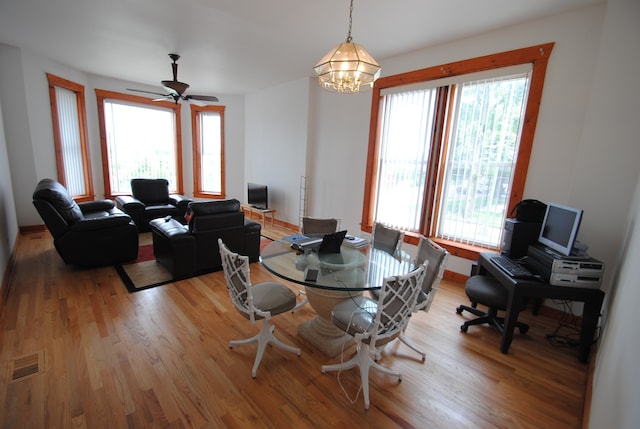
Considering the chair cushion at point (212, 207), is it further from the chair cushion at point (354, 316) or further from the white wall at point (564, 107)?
the white wall at point (564, 107)

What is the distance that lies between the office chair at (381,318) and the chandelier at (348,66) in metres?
1.33

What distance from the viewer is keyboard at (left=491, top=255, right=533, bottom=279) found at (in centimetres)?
218

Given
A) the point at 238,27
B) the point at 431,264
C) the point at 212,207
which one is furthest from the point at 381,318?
the point at 238,27

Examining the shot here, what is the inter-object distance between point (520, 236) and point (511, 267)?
1.31 ft

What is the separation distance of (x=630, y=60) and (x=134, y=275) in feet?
17.2

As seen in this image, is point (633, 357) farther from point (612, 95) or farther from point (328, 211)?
point (328, 211)

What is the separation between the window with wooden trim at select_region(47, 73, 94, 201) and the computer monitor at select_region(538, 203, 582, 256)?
23.0 ft

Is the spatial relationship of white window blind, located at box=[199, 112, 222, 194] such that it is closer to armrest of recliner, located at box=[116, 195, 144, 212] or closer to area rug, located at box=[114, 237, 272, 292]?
armrest of recliner, located at box=[116, 195, 144, 212]

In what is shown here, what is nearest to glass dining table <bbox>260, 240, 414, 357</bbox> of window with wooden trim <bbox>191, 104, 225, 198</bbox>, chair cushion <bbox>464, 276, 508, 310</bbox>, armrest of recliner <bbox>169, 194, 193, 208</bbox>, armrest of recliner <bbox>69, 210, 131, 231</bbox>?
chair cushion <bbox>464, 276, 508, 310</bbox>

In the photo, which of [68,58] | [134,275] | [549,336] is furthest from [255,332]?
[68,58]

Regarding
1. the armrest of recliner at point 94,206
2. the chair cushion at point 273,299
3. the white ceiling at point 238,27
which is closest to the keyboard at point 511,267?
the chair cushion at point 273,299

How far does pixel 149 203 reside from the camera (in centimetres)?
537

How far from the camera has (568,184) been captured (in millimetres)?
2654

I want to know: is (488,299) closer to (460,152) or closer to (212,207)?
(460,152)
